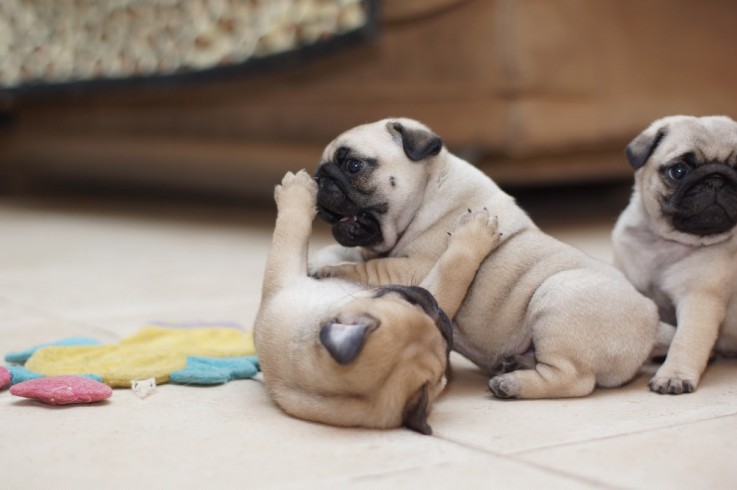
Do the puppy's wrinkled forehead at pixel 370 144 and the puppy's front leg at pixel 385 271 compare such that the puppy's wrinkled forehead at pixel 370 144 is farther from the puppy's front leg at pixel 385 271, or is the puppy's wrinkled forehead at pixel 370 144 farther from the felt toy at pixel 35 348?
the felt toy at pixel 35 348

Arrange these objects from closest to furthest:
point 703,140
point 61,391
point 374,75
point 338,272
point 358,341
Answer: point 358,341
point 61,391
point 338,272
point 703,140
point 374,75

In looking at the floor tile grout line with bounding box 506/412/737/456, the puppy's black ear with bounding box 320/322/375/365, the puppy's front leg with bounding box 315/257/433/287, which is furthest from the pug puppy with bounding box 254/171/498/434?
the floor tile grout line with bounding box 506/412/737/456

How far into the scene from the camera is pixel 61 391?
217 centimetres

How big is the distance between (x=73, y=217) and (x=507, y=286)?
4733 mm

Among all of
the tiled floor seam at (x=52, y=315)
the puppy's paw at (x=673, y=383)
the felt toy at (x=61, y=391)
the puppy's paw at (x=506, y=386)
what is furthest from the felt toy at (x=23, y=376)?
the puppy's paw at (x=673, y=383)

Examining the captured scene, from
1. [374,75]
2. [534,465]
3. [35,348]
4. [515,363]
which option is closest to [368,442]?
[534,465]

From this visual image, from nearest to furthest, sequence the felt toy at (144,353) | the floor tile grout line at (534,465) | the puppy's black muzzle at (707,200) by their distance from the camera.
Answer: the floor tile grout line at (534,465) < the felt toy at (144,353) < the puppy's black muzzle at (707,200)

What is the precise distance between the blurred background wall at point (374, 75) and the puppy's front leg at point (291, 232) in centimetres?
217

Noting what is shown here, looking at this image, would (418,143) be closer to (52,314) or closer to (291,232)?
(291,232)

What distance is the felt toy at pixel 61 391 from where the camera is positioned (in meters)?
2.17

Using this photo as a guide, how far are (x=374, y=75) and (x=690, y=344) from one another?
279 centimetres

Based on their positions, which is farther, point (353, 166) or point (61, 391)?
point (353, 166)

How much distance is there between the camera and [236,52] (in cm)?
513

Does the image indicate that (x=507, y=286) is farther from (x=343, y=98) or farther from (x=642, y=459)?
(x=343, y=98)
